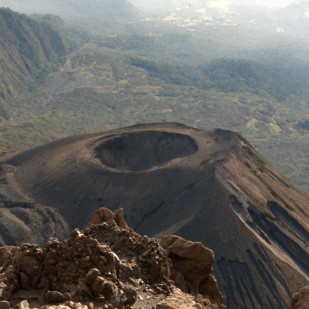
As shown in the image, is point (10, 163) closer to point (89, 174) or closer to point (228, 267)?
point (89, 174)

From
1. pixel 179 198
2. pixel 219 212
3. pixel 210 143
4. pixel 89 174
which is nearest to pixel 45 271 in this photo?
pixel 219 212

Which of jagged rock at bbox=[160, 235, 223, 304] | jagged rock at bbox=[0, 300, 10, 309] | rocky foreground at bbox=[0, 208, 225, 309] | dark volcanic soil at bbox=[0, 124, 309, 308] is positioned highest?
jagged rock at bbox=[0, 300, 10, 309]

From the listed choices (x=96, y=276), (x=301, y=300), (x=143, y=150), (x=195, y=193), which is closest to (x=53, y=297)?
(x=96, y=276)

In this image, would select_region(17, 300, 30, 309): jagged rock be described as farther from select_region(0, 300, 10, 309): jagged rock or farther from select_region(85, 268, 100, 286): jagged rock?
select_region(85, 268, 100, 286): jagged rock

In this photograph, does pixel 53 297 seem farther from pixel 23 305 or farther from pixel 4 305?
pixel 4 305

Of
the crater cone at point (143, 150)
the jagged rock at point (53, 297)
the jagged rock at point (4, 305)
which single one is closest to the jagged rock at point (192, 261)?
the jagged rock at point (53, 297)

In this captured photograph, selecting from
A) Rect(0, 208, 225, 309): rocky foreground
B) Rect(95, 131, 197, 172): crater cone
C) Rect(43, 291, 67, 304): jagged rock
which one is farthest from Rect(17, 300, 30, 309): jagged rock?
Rect(95, 131, 197, 172): crater cone
